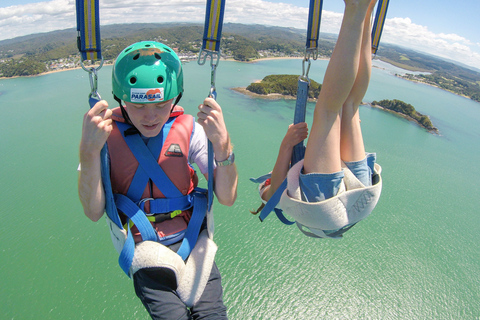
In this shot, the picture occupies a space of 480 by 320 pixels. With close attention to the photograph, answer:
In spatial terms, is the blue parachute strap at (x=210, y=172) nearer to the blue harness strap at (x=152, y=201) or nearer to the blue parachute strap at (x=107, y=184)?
the blue harness strap at (x=152, y=201)

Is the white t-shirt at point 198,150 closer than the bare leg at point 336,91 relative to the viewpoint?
No

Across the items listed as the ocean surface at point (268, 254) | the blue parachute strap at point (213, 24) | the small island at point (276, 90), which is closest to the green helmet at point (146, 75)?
the blue parachute strap at point (213, 24)

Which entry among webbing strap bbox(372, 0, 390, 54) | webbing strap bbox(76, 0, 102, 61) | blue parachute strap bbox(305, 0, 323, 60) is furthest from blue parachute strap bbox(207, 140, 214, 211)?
webbing strap bbox(372, 0, 390, 54)

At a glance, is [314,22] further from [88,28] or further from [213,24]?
[88,28]

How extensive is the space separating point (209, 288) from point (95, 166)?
34.5 inches

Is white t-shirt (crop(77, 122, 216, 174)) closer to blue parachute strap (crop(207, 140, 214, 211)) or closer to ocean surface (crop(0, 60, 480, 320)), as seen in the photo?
blue parachute strap (crop(207, 140, 214, 211))

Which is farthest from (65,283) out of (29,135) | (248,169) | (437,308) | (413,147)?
(413,147)

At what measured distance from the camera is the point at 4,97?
2008 centimetres

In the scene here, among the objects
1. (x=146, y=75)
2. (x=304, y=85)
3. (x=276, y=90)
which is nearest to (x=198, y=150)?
(x=146, y=75)

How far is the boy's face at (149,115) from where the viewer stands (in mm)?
1233

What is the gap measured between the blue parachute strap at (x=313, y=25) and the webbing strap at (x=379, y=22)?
1.43 ft

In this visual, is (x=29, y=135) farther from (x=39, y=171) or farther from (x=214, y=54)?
(x=214, y=54)

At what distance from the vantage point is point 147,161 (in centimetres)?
135

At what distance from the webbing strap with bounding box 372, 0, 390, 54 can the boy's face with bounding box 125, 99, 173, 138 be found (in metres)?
1.44
